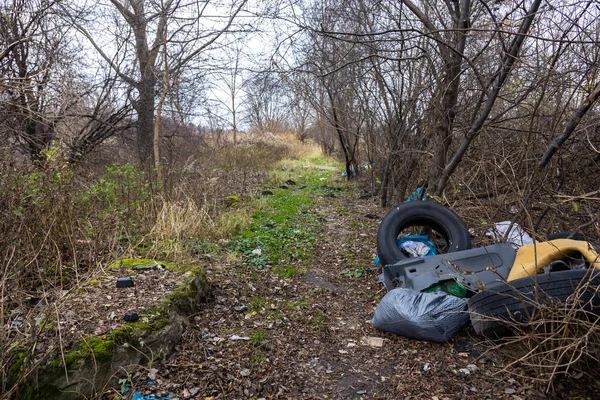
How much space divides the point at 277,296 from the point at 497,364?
6.93 feet

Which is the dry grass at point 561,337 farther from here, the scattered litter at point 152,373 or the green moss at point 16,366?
the green moss at point 16,366

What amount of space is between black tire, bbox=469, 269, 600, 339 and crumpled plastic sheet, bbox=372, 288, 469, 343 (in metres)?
0.14

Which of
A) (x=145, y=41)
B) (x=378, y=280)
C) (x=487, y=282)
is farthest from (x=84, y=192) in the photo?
(x=145, y=41)

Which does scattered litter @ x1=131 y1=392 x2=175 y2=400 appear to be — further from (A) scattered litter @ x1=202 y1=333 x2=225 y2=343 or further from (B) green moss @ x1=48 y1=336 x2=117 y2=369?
(A) scattered litter @ x1=202 y1=333 x2=225 y2=343

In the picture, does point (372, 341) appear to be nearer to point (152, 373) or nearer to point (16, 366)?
point (152, 373)

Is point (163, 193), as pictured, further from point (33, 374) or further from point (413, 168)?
point (413, 168)

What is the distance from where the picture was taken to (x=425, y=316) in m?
3.04

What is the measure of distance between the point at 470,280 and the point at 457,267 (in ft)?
0.53

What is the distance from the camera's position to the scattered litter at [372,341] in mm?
3179

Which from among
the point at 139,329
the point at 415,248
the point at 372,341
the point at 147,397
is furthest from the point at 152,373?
the point at 415,248

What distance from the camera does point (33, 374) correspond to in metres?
2.08

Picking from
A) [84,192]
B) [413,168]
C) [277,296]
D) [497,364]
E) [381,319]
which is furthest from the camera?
[413,168]

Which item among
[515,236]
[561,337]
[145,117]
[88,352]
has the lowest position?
[88,352]

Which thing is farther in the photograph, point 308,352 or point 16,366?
point 308,352
